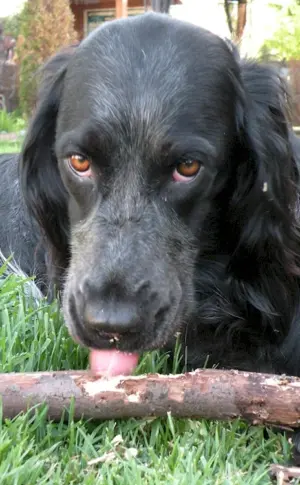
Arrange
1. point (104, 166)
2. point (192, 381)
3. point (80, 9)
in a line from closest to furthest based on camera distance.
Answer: point (192, 381) → point (104, 166) → point (80, 9)

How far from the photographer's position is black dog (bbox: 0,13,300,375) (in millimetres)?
2131

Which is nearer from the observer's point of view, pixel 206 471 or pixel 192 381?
pixel 206 471

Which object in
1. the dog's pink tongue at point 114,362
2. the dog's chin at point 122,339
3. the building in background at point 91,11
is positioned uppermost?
the dog's chin at point 122,339

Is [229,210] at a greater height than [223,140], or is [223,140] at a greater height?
[223,140]

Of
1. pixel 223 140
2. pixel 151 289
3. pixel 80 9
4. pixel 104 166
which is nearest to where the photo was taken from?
pixel 151 289

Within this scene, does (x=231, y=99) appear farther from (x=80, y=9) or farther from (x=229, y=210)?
(x=80, y=9)

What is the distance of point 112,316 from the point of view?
1930 mm

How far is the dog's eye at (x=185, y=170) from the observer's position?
224 cm

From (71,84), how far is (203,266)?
0.85 meters

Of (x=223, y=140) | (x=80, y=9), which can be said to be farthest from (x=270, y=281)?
(x=80, y=9)

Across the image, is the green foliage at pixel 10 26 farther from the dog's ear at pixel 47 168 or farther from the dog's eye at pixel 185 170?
the dog's eye at pixel 185 170

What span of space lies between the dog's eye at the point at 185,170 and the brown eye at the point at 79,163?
11.5 inches

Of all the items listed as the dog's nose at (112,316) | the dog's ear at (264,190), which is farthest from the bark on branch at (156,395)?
the dog's ear at (264,190)

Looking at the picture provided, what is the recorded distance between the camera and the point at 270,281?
2.65 meters
